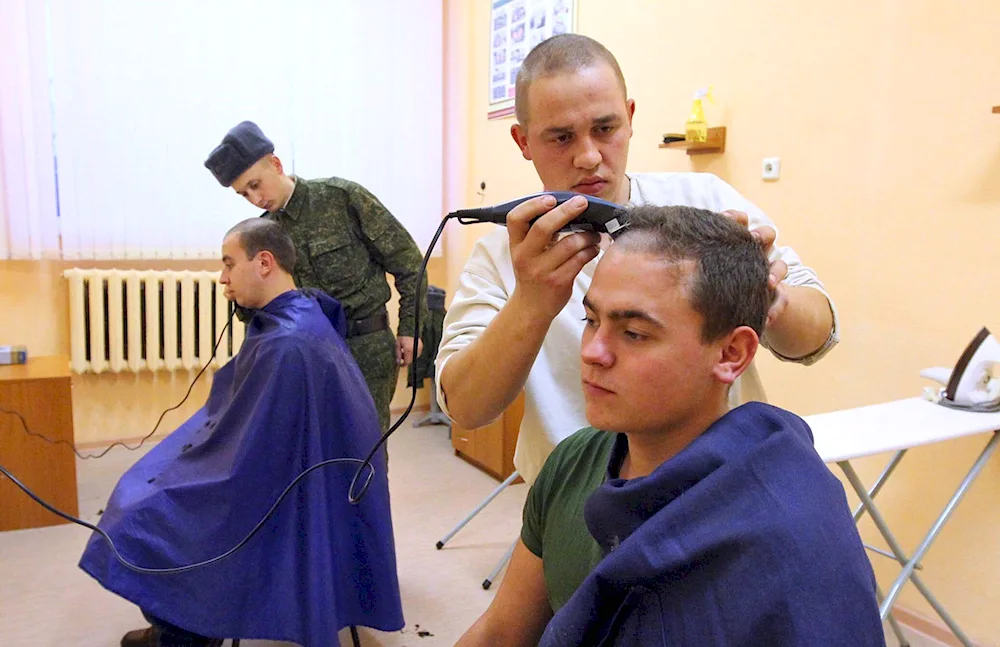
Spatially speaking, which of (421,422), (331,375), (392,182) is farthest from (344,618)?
(392,182)

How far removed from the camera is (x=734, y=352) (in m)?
0.86

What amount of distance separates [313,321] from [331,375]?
0.65 feet

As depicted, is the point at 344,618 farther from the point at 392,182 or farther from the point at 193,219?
the point at 392,182

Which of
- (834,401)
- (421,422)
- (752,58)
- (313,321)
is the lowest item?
(421,422)

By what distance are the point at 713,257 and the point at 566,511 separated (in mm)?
411

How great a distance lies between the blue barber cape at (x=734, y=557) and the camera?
689 millimetres

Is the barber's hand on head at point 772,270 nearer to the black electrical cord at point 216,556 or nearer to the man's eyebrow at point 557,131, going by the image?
the man's eyebrow at point 557,131

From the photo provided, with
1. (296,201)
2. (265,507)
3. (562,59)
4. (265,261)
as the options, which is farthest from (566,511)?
(296,201)

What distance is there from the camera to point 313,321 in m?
2.13

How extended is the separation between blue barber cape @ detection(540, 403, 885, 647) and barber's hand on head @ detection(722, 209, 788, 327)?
0.54 feet

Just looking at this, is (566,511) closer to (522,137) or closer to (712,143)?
(522,137)

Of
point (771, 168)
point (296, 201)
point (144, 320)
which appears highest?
point (771, 168)

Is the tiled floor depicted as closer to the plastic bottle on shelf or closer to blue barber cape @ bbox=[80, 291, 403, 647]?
blue barber cape @ bbox=[80, 291, 403, 647]

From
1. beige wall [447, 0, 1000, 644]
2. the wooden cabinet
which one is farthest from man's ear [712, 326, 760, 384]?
the wooden cabinet
